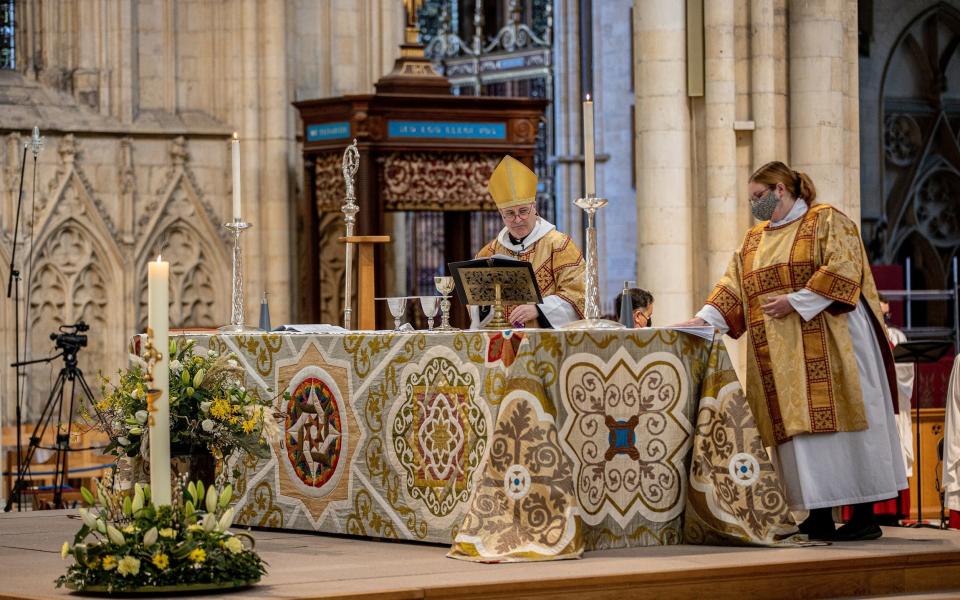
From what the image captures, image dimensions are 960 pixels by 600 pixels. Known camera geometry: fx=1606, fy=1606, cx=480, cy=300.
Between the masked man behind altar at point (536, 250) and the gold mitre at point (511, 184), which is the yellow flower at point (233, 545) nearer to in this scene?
the masked man behind altar at point (536, 250)

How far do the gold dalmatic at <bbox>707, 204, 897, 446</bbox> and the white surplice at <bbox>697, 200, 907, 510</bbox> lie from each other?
57 millimetres

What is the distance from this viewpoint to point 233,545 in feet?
16.5

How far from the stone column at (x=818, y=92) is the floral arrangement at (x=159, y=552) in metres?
5.66

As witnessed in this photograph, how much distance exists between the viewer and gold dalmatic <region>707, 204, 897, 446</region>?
20.1ft

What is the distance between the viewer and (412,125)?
11078mm

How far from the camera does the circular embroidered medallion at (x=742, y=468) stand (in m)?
5.91

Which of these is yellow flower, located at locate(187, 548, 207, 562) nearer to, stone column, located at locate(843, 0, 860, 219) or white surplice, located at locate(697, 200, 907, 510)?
white surplice, located at locate(697, 200, 907, 510)

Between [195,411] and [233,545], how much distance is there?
36.9 inches

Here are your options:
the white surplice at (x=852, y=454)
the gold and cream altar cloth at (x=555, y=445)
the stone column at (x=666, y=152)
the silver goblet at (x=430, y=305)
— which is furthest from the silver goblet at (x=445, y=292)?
the stone column at (x=666, y=152)

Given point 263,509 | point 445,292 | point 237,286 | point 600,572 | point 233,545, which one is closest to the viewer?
point 233,545

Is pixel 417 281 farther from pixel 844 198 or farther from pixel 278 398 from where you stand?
pixel 278 398

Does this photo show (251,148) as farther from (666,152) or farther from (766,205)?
(766,205)

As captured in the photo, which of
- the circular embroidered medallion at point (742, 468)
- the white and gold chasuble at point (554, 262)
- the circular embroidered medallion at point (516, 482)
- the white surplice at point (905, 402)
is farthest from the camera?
the white surplice at point (905, 402)

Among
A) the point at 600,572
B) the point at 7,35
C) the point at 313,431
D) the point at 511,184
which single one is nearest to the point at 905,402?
the point at 511,184
